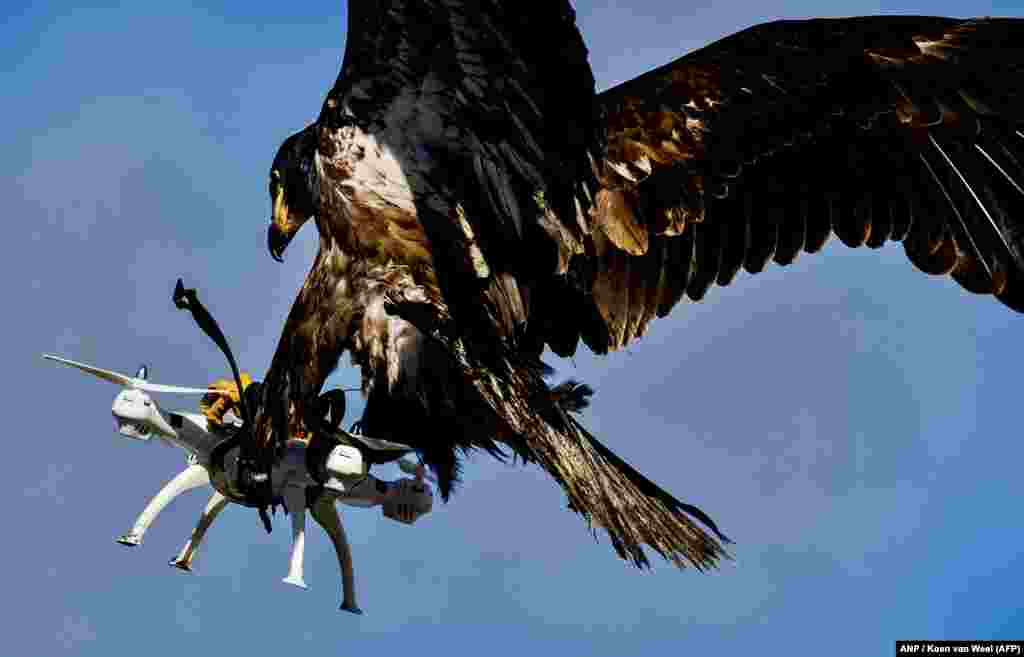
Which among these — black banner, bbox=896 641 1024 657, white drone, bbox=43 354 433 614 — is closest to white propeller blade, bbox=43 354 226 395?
white drone, bbox=43 354 433 614

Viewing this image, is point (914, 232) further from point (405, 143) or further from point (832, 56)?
point (405, 143)

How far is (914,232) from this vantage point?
9422 millimetres

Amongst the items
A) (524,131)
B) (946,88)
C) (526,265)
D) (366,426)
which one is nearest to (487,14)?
(524,131)

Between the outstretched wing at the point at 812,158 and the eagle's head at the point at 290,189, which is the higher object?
the outstretched wing at the point at 812,158

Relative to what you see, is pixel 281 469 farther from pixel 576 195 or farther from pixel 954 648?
pixel 954 648

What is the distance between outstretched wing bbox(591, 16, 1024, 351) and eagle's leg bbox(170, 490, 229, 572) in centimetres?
231

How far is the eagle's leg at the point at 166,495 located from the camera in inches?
294

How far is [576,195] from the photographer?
8602 mm

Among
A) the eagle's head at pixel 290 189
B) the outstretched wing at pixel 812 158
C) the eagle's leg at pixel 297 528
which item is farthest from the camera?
the outstretched wing at pixel 812 158

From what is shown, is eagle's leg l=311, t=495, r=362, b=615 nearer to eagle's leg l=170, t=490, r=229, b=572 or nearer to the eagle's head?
eagle's leg l=170, t=490, r=229, b=572

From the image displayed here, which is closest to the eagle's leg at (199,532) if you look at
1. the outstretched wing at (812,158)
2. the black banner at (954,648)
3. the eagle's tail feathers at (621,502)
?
the eagle's tail feathers at (621,502)

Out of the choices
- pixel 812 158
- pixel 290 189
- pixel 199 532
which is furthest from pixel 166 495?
pixel 812 158

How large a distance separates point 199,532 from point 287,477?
422mm

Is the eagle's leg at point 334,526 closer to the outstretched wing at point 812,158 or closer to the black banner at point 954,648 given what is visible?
the outstretched wing at point 812,158
